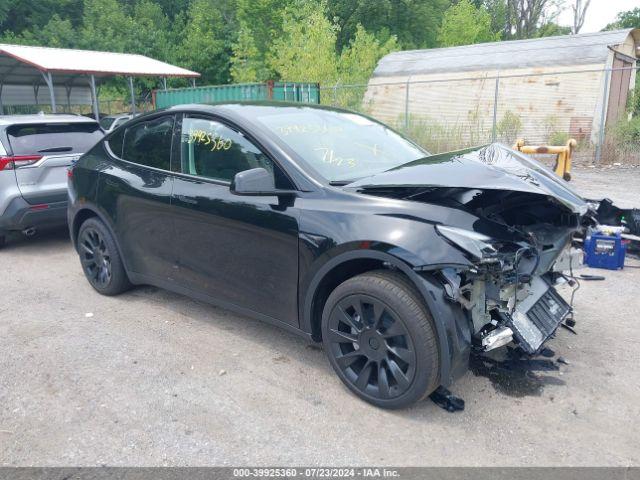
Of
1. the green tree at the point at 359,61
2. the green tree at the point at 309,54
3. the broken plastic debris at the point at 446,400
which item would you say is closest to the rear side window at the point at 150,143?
the broken plastic debris at the point at 446,400

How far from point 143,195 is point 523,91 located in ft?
49.0

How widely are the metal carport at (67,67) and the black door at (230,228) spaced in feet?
44.2

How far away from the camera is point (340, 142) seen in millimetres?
3916

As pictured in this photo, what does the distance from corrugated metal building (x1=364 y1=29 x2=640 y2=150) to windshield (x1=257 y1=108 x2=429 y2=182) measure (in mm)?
10862

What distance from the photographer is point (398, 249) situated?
9.58ft

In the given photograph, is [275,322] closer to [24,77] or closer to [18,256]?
[18,256]

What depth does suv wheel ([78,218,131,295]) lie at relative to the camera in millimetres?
4766

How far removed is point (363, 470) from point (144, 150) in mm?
3114

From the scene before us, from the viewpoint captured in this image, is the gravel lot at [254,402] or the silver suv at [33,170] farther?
the silver suv at [33,170]

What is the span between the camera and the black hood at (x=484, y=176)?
9.63 ft

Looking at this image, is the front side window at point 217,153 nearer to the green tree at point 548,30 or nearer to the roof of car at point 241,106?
the roof of car at point 241,106

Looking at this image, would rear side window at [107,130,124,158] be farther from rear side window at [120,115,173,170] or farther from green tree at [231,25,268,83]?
green tree at [231,25,268,83]

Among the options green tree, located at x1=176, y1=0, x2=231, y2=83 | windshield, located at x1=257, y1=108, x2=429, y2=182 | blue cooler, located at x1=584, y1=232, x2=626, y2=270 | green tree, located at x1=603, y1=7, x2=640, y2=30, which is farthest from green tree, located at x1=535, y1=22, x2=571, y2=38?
windshield, located at x1=257, y1=108, x2=429, y2=182

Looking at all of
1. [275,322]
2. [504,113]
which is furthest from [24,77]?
[275,322]
